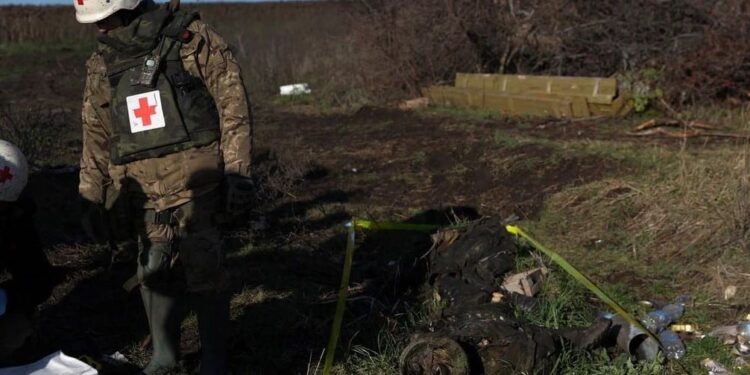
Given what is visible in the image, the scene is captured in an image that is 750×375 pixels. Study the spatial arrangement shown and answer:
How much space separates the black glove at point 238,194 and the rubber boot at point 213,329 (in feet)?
1.41

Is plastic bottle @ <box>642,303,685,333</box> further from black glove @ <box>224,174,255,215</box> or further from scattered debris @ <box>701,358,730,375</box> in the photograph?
black glove @ <box>224,174,255,215</box>

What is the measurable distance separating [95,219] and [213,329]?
72cm

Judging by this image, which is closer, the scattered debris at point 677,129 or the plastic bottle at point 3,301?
the plastic bottle at point 3,301

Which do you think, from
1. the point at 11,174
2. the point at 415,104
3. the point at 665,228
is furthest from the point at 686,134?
the point at 11,174

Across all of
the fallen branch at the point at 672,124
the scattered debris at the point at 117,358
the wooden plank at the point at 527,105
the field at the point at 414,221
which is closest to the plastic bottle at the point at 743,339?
the field at the point at 414,221

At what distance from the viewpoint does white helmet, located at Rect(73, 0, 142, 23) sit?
12.1 feet

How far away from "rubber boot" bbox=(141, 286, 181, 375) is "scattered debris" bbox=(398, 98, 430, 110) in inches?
387

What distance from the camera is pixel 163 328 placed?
4160 millimetres

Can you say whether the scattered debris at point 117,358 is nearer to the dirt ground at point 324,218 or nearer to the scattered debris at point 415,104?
the dirt ground at point 324,218

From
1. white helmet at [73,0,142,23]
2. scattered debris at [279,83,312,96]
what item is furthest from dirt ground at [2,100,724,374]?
scattered debris at [279,83,312,96]

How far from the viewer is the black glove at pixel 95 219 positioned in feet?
13.4

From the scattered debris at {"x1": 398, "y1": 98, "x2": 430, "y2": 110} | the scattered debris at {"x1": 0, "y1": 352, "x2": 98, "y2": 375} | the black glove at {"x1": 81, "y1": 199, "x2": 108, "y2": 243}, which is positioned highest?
the black glove at {"x1": 81, "y1": 199, "x2": 108, "y2": 243}

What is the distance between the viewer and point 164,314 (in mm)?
4137

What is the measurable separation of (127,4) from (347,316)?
81.1 inches
